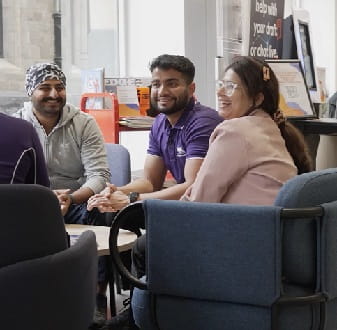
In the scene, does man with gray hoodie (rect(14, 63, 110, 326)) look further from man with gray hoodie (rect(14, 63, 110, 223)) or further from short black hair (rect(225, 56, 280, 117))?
short black hair (rect(225, 56, 280, 117))

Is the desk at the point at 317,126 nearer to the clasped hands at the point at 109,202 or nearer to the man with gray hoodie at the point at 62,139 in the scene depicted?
the man with gray hoodie at the point at 62,139

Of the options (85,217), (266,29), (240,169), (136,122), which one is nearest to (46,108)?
(85,217)

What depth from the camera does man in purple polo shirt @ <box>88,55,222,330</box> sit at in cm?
320

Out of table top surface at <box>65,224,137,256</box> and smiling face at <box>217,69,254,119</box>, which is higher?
smiling face at <box>217,69,254,119</box>

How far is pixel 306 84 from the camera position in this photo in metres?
4.78

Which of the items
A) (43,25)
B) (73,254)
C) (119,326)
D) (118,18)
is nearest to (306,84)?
(118,18)

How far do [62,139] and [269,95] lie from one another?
1.34 metres

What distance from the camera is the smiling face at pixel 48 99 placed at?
3482 mm

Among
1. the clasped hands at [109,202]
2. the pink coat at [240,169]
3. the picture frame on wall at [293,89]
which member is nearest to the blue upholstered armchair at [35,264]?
the pink coat at [240,169]

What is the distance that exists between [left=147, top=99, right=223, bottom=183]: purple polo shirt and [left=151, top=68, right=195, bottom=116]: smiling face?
0.17 feet

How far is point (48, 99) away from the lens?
3488 millimetres

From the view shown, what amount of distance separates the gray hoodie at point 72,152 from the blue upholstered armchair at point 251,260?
4.50ft

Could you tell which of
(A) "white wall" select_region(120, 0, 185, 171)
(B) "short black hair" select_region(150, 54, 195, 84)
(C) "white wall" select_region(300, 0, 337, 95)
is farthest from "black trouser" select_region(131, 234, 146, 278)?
(C) "white wall" select_region(300, 0, 337, 95)

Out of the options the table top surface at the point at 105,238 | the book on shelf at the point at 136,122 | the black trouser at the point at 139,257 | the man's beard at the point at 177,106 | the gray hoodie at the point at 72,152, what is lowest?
the black trouser at the point at 139,257
